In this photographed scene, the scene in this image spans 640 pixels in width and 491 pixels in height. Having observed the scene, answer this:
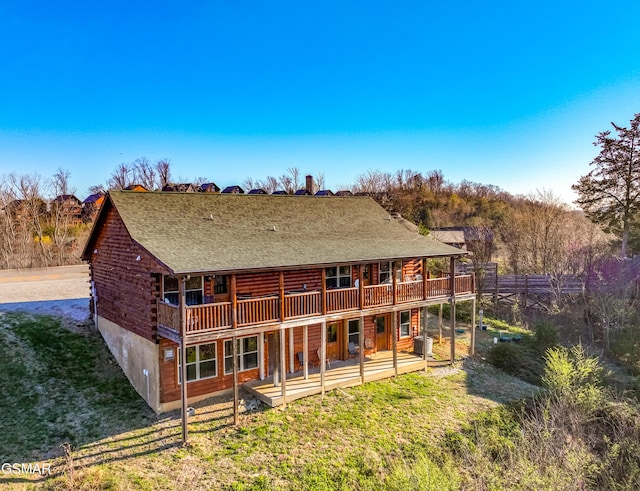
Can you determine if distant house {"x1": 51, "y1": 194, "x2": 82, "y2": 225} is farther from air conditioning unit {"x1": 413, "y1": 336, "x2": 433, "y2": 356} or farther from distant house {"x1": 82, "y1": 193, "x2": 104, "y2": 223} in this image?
air conditioning unit {"x1": 413, "y1": 336, "x2": 433, "y2": 356}

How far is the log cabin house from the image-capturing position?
1342cm

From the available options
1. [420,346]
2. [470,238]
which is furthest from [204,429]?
[470,238]

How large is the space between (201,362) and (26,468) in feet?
17.9

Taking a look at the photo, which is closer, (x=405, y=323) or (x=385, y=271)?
(x=385, y=271)

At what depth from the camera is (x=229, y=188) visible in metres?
68.3

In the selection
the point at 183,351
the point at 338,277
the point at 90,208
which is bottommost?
the point at 183,351

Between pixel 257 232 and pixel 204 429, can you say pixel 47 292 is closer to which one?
pixel 257 232

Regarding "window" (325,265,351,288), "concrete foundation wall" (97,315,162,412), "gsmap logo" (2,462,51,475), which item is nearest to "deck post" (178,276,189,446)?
"concrete foundation wall" (97,315,162,412)

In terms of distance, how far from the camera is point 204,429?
12.9 metres

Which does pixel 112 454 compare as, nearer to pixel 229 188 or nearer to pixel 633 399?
pixel 633 399

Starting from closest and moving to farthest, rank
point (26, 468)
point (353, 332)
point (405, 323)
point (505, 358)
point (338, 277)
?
point (26, 468) → point (338, 277) → point (353, 332) → point (505, 358) → point (405, 323)

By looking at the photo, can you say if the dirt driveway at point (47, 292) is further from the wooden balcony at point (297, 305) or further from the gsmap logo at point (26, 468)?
the wooden balcony at point (297, 305)

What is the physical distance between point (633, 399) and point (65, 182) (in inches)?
2593

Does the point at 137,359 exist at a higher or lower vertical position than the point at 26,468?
higher
